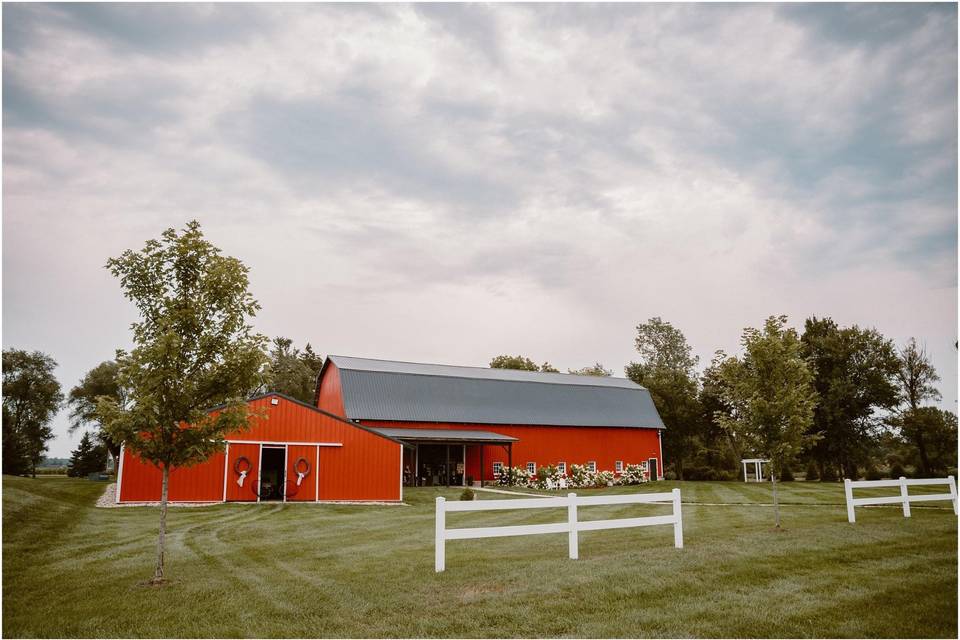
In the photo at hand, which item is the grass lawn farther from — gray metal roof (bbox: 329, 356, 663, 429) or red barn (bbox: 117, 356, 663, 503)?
gray metal roof (bbox: 329, 356, 663, 429)

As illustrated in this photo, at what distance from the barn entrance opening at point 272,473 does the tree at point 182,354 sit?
15.8 metres

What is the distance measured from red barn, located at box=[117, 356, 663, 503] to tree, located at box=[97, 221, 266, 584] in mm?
14882

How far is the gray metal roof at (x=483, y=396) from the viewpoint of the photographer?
115ft

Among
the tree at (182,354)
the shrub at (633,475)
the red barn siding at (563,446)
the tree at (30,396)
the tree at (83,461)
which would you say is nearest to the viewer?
the tree at (182,354)

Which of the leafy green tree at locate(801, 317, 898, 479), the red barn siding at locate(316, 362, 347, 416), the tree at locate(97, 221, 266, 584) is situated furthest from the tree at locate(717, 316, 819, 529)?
the leafy green tree at locate(801, 317, 898, 479)

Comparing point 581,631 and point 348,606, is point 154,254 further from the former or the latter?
point 581,631

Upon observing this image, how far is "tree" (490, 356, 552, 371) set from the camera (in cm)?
6210

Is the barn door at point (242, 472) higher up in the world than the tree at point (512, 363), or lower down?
lower down

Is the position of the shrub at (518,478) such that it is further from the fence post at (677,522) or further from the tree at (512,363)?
the tree at (512,363)

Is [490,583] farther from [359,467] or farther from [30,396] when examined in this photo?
[30,396]

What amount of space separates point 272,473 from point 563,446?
1806 cm

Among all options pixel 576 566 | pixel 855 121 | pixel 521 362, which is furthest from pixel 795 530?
pixel 521 362

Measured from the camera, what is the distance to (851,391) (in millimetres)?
40375

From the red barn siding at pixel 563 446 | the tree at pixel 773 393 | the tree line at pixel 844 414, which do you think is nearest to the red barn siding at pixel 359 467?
the red barn siding at pixel 563 446
